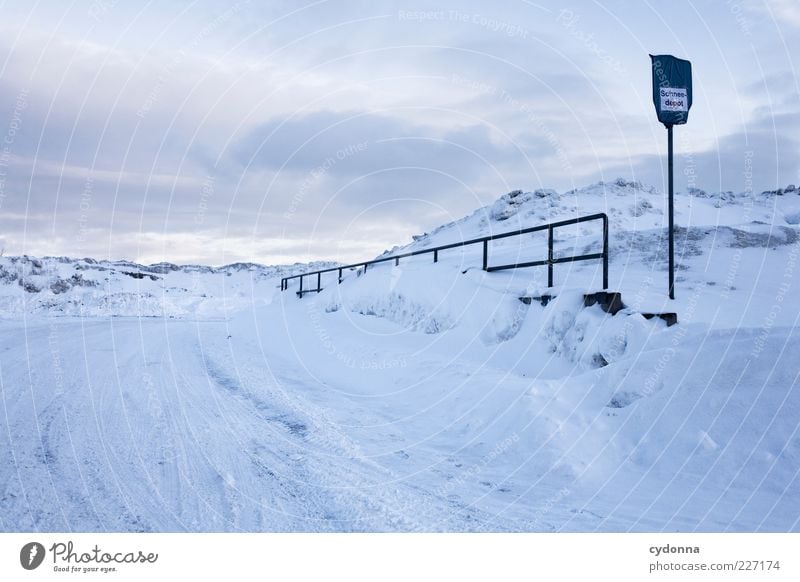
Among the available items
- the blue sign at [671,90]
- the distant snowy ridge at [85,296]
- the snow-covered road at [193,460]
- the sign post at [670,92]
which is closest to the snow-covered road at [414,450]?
the snow-covered road at [193,460]

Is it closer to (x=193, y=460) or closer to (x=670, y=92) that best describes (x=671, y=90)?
(x=670, y=92)

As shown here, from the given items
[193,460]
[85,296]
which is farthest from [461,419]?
[85,296]

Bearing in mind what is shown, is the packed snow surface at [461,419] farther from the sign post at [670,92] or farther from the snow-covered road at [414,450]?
the sign post at [670,92]

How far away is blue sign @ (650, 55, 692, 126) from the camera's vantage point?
888 cm

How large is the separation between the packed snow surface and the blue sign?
276 centimetres

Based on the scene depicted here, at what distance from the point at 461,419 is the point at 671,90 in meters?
6.36

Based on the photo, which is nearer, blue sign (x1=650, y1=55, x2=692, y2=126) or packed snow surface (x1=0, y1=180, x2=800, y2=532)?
packed snow surface (x1=0, y1=180, x2=800, y2=532)

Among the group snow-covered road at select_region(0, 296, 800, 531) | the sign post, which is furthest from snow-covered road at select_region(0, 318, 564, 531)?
the sign post

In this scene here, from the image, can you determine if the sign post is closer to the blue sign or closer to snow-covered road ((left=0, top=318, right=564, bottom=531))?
the blue sign

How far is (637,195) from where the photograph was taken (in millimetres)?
35625

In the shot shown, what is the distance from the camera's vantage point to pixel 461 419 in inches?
252
